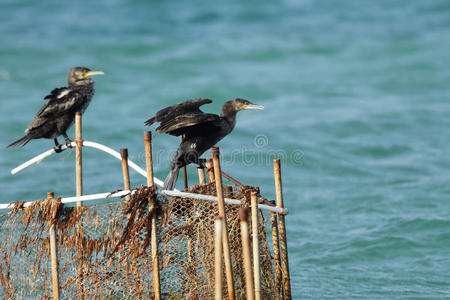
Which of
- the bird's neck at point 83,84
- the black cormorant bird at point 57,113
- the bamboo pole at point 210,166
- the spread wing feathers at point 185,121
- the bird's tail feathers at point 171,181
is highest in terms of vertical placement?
the bird's neck at point 83,84

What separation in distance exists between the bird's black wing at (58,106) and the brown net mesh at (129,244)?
2.22m

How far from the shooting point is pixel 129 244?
6.05 m

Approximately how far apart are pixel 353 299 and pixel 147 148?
4.07 meters

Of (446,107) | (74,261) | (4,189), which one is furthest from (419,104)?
(74,261)

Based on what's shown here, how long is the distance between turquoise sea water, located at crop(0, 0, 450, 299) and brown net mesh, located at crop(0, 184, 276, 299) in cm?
302

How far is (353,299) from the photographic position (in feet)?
28.8

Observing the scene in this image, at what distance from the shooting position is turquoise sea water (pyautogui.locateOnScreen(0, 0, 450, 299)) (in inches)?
447

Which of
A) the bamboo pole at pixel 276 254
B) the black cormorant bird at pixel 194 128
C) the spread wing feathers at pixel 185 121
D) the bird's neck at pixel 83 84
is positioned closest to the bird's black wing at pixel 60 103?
the bird's neck at pixel 83 84

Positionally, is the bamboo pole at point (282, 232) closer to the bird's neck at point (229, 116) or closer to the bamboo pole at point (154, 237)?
the bamboo pole at point (154, 237)

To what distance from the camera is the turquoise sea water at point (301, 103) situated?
37.2 feet

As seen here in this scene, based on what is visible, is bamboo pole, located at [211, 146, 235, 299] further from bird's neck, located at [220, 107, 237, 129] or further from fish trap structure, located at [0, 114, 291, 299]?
bird's neck, located at [220, 107, 237, 129]

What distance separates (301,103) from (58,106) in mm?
11882

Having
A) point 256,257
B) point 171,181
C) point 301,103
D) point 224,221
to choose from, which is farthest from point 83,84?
point 301,103

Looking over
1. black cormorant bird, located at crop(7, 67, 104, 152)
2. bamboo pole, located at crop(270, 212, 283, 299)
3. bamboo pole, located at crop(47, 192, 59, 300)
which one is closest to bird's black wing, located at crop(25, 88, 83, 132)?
black cormorant bird, located at crop(7, 67, 104, 152)
